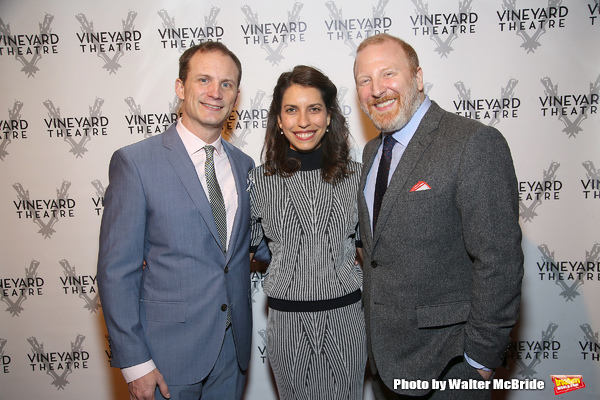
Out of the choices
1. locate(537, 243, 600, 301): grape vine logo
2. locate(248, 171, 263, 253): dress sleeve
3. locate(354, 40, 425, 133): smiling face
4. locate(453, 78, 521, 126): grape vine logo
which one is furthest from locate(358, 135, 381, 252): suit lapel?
locate(537, 243, 600, 301): grape vine logo

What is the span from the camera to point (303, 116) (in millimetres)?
1913

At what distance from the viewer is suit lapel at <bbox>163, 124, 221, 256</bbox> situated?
5.45 ft

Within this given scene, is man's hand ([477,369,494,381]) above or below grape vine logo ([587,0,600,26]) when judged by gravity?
below

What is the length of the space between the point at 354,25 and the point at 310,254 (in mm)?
1646

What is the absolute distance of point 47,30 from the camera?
2615 millimetres

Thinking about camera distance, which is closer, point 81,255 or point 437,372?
point 437,372

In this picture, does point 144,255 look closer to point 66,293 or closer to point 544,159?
point 66,293

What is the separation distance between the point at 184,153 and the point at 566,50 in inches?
101

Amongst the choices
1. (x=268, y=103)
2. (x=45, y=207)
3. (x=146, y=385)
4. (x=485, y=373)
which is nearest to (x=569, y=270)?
(x=485, y=373)

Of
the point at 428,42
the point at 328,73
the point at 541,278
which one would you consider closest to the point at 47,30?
the point at 328,73

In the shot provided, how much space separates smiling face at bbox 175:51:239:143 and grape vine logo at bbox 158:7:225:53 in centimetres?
82

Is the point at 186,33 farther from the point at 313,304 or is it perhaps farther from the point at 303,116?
the point at 313,304

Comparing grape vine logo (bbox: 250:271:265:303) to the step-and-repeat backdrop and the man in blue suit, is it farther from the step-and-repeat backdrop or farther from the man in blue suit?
the man in blue suit

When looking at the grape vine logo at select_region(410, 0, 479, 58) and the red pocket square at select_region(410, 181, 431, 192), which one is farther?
the grape vine logo at select_region(410, 0, 479, 58)
